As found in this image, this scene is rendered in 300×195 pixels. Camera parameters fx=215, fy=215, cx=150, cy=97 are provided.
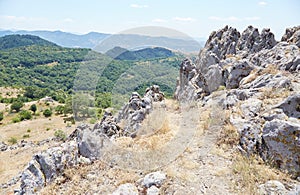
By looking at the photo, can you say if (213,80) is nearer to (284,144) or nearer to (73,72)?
(284,144)

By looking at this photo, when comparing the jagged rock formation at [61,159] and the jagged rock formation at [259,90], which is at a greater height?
the jagged rock formation at [259,90]

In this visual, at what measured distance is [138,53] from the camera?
11.7m

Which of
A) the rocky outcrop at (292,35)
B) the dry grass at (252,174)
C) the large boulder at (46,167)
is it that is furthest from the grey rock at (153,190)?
the rocky outcrop at (292,35)

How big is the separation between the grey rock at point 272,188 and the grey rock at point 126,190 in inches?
136

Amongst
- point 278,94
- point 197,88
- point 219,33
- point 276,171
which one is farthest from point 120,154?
point 219,33

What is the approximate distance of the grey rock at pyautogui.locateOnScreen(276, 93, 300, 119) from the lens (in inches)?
287

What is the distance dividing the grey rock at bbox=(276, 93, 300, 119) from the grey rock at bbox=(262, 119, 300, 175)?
0.88 m

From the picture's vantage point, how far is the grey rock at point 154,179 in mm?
6561

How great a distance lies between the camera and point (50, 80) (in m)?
126

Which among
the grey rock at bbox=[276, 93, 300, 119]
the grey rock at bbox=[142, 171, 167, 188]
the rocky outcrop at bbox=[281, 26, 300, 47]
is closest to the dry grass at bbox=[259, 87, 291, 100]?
the grey rock at bbox=[276, 93, 300, 119]

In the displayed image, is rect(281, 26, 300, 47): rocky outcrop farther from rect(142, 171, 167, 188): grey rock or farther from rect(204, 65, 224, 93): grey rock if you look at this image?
rect(142, 171, 167, 188): grey rock

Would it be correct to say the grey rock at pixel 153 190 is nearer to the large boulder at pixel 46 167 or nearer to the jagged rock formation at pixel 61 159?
the jagged rock formation at pixel 61 159

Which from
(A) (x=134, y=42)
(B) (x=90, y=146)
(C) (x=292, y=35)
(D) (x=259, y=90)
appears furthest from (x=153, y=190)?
(C) (x=292, y=35)

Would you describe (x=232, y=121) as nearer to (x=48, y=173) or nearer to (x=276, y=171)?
(x=276, y=171)
